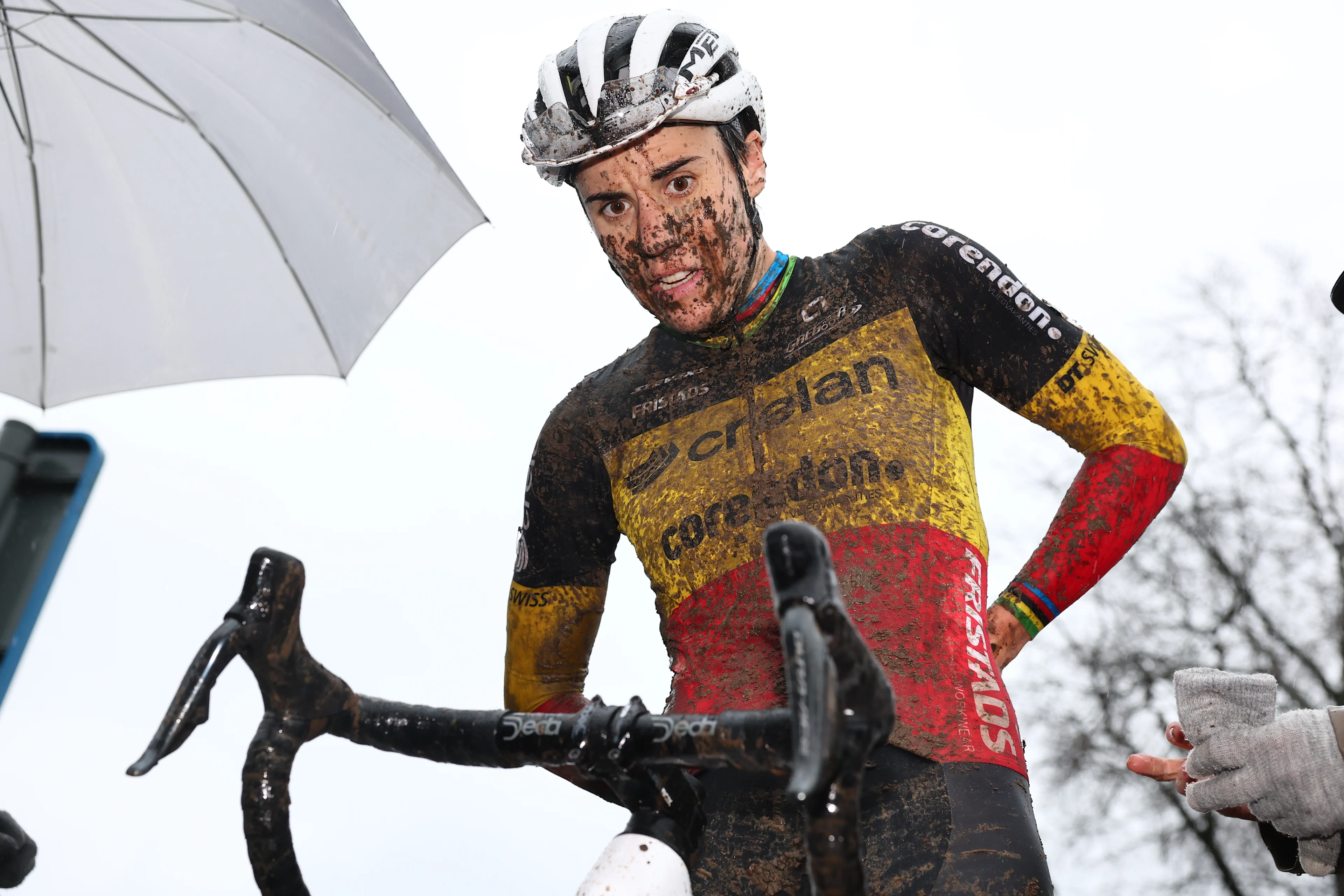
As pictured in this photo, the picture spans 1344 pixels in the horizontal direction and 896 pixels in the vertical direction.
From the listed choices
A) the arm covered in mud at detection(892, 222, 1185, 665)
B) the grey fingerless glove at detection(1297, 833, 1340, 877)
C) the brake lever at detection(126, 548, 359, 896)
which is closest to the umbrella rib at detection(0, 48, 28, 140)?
the brake lever at detection(126, 548, 359, 896)

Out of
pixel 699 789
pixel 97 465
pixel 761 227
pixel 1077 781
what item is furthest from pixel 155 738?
pixel 1077 781

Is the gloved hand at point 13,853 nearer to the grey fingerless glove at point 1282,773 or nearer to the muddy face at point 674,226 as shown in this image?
the muddy face at point 674,226

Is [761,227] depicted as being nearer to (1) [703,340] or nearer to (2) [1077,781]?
(1) [703,340]

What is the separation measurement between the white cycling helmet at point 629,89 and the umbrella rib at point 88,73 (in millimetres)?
1359

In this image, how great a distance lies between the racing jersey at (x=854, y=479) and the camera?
2535 mm

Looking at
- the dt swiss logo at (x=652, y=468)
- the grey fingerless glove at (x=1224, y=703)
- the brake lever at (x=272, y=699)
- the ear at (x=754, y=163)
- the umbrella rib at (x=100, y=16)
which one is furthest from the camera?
the umbrella rib at (x=100, y=16)

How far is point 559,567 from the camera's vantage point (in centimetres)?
327

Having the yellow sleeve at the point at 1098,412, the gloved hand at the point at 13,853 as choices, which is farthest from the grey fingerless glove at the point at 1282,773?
the gloved hand at the point at 13,853

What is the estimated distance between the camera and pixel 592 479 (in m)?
3.21

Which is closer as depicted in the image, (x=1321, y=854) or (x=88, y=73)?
(x=1321, y=854)

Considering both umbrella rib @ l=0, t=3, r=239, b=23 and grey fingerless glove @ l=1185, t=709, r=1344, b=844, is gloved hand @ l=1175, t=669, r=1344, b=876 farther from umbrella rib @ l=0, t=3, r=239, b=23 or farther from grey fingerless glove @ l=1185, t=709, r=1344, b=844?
umbrella rib @ l=0, t=3, r=239, b=23

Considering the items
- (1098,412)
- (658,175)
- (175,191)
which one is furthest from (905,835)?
(175,191)

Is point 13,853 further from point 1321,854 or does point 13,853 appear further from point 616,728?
point 1321,854

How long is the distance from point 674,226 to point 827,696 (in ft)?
6.15
